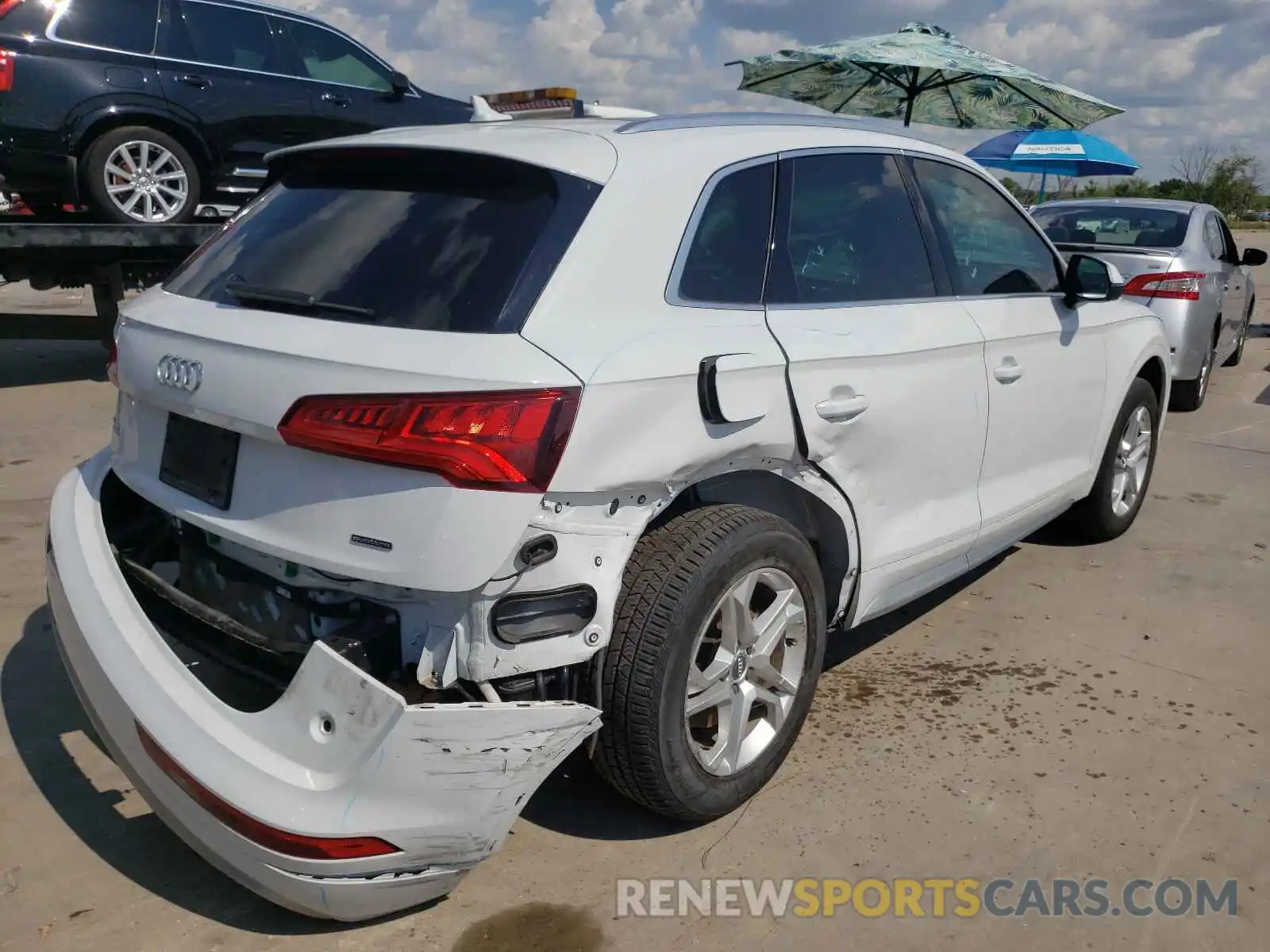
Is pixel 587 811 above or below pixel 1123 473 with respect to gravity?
below

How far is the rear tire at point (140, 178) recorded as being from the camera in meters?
7.00

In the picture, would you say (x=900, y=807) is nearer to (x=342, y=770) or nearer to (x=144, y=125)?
A: (x=342, y=770)

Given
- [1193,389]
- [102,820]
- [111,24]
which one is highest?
[111,24]

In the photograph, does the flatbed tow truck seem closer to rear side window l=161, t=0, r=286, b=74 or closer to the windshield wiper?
rear side window l=161, t=0, r=286, b=74

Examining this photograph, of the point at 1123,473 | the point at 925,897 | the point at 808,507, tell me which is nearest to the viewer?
the point at 925,897

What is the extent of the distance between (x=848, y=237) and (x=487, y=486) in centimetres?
159

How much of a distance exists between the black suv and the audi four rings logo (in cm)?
500

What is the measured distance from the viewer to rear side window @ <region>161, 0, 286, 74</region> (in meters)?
7.29

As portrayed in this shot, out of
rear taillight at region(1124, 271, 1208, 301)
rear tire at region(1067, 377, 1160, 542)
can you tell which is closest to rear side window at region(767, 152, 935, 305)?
rear tire at region(1067, 377, 1160, 542)

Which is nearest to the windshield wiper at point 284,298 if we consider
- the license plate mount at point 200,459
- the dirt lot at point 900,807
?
the license plate mount at point 200,459

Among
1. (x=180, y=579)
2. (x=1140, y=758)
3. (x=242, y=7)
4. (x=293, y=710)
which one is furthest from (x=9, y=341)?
(x=1140, y=758)

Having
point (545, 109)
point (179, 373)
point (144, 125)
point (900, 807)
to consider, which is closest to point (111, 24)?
point (144, 125)

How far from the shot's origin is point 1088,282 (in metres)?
4.12

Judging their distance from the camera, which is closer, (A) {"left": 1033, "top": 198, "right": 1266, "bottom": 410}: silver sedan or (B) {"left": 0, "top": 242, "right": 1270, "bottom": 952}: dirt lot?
(B) {"left": 0, "top": 242, "right": 1270, "bottom": 952}: dirt lot
